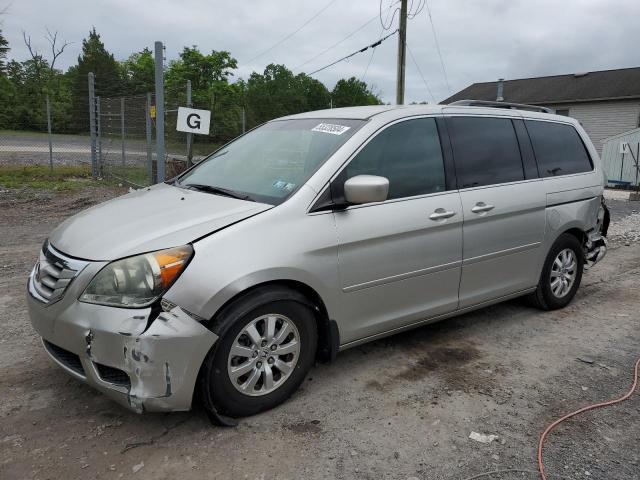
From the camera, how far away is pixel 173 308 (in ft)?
8.66

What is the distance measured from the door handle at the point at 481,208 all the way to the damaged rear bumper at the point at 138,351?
2.20 metres

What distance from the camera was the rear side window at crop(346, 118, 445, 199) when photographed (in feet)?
11.5

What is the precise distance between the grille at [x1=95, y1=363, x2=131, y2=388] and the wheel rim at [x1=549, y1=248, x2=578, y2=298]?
3.72 meters

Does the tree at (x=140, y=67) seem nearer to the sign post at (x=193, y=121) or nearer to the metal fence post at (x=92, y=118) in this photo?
the metal fence post at (x=92, y=118)

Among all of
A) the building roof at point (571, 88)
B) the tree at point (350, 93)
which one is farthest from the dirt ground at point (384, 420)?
the tree at point (350, 93)

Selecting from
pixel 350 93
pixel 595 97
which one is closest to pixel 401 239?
pixel 595 97

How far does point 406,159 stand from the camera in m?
3.69

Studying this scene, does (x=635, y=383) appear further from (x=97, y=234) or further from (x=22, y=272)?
(x=22, y=272)

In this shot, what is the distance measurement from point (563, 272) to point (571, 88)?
1141 inches

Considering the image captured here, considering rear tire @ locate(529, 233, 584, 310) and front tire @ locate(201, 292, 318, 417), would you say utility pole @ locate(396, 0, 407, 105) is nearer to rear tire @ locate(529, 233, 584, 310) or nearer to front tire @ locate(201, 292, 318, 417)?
rear tire @ locate(529, 233, 584, 310)

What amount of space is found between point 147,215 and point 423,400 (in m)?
2.01

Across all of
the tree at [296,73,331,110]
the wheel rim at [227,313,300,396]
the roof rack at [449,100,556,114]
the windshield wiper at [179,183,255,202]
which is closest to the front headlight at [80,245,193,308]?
the wheel rim at [227,313,300,396]

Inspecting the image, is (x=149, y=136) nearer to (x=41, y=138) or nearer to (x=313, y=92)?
(x=41, y=138)

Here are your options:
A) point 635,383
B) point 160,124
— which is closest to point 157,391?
point 635,383
